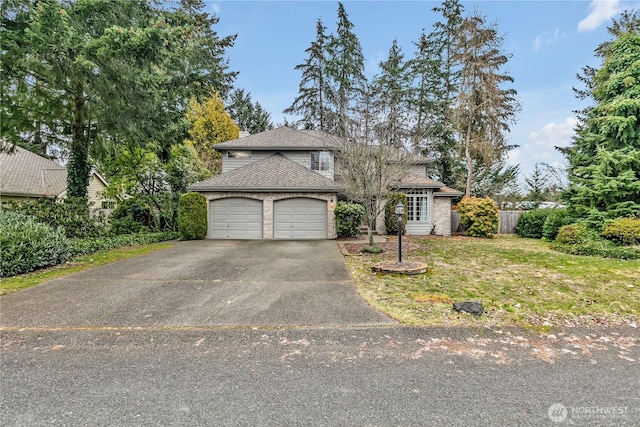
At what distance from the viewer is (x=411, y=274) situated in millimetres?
6688

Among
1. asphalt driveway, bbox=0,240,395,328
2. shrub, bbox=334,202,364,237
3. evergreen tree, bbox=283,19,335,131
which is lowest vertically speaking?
asphalt driveway, bbox=0,240,395,328

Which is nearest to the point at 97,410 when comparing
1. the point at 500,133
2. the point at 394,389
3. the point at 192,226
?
the point at 394,389

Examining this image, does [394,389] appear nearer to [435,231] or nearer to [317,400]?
[317,400]

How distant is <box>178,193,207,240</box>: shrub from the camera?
514 inches

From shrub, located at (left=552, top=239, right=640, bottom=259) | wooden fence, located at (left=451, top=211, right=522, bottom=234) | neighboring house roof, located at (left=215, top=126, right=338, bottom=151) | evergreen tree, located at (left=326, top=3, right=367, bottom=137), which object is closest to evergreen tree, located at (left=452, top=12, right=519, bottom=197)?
wooden fence, located at (left=451, top=211, right=522, bottom=234)

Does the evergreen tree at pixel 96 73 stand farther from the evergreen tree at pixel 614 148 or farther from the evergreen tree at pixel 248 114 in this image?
the evergreen tree at pixel 248 114

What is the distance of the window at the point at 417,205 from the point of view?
642 inches

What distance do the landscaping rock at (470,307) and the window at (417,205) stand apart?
39.9 ft

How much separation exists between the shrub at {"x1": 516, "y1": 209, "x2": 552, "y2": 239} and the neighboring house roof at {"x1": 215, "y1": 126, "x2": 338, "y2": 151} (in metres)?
11.0

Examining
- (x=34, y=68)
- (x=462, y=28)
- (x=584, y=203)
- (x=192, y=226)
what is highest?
(x=462, y=28)

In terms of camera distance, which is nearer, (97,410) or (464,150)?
(97,410)

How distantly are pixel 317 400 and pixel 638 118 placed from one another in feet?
53.2

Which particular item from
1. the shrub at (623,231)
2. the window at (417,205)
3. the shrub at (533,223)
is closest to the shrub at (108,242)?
the window at (417,205)

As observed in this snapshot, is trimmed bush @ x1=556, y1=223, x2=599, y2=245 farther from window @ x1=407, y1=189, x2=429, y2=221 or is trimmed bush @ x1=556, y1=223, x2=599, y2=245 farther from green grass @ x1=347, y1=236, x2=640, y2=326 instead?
window @ x1=407, y1=189, x2=429, y2=221
